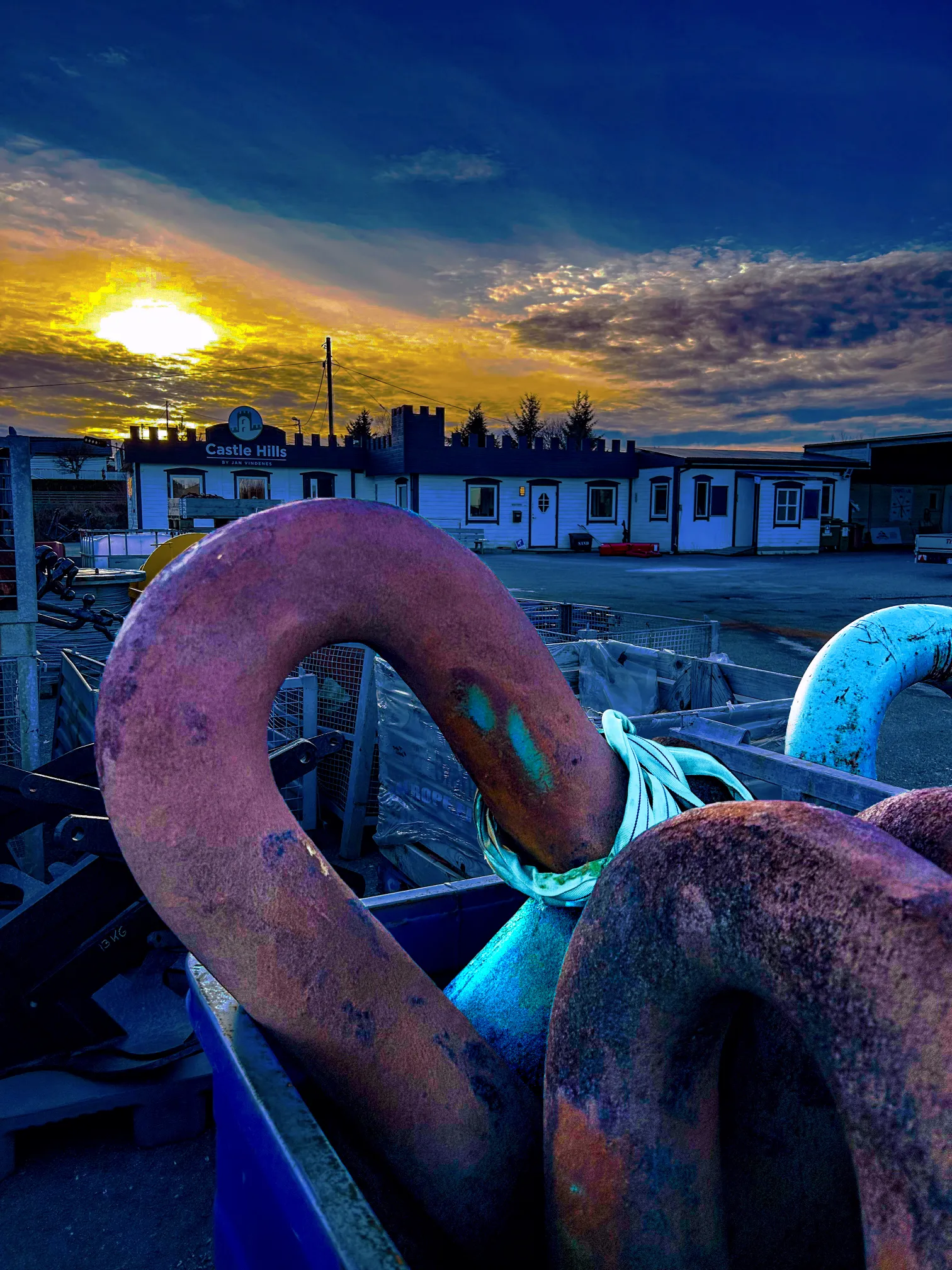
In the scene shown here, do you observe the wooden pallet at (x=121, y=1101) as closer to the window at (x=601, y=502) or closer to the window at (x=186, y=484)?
the window at (x=186, y=484)

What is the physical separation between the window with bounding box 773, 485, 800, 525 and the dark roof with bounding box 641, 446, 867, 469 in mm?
1055

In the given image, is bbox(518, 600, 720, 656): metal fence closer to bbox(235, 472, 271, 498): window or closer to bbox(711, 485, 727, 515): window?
bbox(235, 472, 271, 498): window

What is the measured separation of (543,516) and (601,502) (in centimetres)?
274

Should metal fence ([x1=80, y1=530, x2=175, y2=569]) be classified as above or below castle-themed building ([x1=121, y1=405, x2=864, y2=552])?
below

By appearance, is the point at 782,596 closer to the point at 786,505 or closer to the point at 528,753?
the point at 786,505

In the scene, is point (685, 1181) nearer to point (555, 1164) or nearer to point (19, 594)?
point (555, 1164)

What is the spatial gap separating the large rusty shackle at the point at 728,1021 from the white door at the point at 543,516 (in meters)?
35.1

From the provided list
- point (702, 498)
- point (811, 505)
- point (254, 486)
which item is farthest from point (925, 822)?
point (811, 505)

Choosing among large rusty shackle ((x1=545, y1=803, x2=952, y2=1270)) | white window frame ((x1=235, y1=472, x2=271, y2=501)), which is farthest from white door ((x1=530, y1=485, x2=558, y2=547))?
large rusty shackle ((x1=545, y1=803, x2=952, y2=1270))

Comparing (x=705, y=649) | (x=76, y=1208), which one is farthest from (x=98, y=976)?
(x=705, y=649)

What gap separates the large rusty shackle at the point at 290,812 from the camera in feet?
4.74

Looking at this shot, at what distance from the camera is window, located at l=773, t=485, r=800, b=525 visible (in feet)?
116

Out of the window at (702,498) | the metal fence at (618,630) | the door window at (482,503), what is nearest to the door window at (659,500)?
the window at (702,498)

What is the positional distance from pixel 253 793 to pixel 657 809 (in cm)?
88
